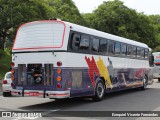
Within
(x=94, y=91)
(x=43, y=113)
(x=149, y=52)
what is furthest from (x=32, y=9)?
(x=43, y=113)

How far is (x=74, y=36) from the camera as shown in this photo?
12.7 m

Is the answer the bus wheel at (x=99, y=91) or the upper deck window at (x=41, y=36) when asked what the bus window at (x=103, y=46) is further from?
the upper deck window at (x=41, y=36)

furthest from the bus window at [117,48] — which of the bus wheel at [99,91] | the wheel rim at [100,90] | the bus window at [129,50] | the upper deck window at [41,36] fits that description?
the upper deck window at [41,36]

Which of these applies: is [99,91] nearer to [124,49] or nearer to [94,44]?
[94,44]

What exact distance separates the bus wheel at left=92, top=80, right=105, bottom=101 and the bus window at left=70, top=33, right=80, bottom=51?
7.86ft

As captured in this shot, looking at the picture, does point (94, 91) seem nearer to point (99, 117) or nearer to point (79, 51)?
point (79, 51)

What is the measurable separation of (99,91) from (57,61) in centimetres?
345

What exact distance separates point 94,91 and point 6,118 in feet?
16.0

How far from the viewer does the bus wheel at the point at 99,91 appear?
14.2 meters

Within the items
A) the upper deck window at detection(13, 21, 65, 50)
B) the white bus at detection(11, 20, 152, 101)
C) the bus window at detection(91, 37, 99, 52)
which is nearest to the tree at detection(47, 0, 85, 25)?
the bus window at detection(91, 37, 99, 52)

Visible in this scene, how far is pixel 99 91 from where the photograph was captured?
14.6 metres

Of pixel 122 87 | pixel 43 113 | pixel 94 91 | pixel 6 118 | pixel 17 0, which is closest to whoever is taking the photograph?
pixel 6 118

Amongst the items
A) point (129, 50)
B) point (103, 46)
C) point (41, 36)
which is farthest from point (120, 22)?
point (41, 36)

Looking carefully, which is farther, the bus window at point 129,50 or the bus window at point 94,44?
the bus window at point 129,50
